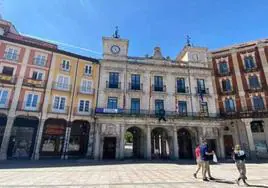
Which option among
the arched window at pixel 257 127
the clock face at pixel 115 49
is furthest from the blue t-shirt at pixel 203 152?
the arched window at pixel 257 127

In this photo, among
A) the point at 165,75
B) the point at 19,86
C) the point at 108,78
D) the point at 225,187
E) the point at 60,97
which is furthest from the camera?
the point at 165,75

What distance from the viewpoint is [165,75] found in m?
28.0

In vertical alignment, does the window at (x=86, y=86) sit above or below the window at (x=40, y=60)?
below

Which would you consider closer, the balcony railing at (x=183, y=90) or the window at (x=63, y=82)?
the window at (x=63, y=82)

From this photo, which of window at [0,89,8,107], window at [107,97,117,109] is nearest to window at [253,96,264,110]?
window at [107,97,117,109]

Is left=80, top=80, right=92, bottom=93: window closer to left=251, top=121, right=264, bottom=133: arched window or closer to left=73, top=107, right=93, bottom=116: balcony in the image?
left=73, top=107, right=93, bottom=116: balcony

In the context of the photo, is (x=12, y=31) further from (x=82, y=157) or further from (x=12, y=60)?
(x=82, y=157)

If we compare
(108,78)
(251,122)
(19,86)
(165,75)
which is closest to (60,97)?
(19,86)

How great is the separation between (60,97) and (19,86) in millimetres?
5051

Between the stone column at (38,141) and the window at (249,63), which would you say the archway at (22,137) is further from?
the window at (249,63)

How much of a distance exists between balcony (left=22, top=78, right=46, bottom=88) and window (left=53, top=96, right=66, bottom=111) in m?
2.59

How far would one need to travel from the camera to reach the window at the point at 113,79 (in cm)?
2623

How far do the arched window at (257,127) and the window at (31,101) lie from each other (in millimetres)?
31836

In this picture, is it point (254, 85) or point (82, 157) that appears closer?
point (82, 157)
